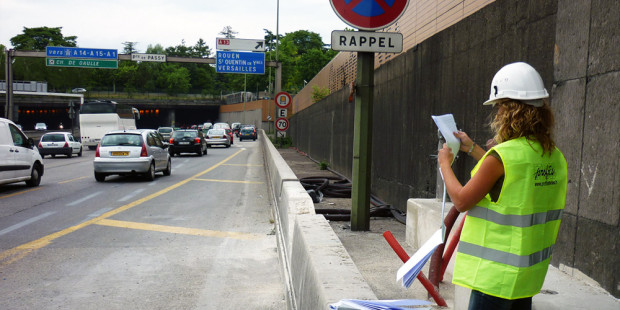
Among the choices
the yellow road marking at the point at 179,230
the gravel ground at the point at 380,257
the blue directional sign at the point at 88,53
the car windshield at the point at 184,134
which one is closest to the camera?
the gravel ground at the point at 380,257

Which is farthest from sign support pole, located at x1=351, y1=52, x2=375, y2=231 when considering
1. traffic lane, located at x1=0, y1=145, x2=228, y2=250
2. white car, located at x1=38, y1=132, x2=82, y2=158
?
white car, located at x1=38, y1=132, x2=82, y2=158

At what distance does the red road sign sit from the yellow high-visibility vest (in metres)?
4.48

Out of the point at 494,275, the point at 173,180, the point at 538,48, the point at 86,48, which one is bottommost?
the point at 173,180

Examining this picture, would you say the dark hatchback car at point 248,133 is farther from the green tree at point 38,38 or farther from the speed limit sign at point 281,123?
the green tree at point 38,38

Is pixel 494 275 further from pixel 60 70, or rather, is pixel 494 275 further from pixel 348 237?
pixel 60 70

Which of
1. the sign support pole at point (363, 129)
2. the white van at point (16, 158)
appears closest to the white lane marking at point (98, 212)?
the white van at point (16, 158)

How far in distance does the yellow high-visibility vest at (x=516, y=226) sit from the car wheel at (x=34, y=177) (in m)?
15.2

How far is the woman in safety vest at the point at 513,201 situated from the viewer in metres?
2.18

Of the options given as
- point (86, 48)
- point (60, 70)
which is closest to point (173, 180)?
point (86, 48)

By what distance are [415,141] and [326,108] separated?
12.4 meters

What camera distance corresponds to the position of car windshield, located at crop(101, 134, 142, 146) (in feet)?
55.7

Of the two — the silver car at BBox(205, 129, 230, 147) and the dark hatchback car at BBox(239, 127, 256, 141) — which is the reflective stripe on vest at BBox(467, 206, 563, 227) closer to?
the silver car at BBox(205, 129, 230, 147)

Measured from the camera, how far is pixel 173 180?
17500 millimetres

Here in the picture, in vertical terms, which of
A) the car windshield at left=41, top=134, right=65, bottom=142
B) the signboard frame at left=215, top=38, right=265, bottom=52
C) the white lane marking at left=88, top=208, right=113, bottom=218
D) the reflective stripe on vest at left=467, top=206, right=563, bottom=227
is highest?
the signboard frame at left=215, top=38, right=265, bottom=52
